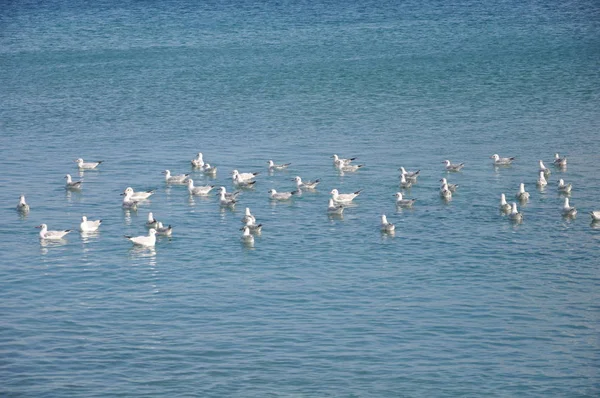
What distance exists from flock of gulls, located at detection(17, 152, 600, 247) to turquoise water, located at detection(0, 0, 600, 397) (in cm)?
48

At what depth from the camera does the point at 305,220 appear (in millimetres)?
55312

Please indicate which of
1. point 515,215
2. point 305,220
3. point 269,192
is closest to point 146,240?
point 305,220

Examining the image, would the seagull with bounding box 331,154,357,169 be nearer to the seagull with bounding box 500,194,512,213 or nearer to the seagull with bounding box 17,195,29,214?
the seagull with bounding box 500,194,512,213

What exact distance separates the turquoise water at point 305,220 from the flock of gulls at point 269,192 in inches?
19.0

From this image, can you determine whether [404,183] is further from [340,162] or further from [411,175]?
[340,162]

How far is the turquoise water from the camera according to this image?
39156mm

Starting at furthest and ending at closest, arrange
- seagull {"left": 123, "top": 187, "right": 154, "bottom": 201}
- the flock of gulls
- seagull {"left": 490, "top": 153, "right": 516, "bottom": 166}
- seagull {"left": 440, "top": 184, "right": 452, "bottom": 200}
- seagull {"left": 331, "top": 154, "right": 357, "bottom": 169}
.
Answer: seagull {"left": 490, "top": 153, "right": 516, "bottom": 166}, seagull {"left": 331, "top": 154, "right": 357, "bottom": 169}, seagull {"left": 123, "top": 187, "right": 154, "bottom": 201}, seagull {"left": 440, "top": 184, "right": 452, "bottom": 200}, the flock of gulls

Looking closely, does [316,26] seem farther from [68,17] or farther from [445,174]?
[445,174]

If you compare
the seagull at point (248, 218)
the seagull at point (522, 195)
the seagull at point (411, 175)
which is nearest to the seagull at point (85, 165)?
the seagull at point (248, 218)

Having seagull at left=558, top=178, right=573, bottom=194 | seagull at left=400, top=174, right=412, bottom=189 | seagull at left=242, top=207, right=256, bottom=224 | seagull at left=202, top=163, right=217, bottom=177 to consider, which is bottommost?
seagull at left=242, top=207, right=256, bottom=224

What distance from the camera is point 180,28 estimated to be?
362 ft

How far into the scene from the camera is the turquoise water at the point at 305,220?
39156mm

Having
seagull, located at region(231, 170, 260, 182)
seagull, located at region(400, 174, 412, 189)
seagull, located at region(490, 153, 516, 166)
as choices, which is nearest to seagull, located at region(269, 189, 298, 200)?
seagull, located at region(231, 170, 260, 182)

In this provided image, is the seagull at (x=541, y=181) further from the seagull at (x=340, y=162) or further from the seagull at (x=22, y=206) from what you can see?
the seagull at (x=22, y=206)
